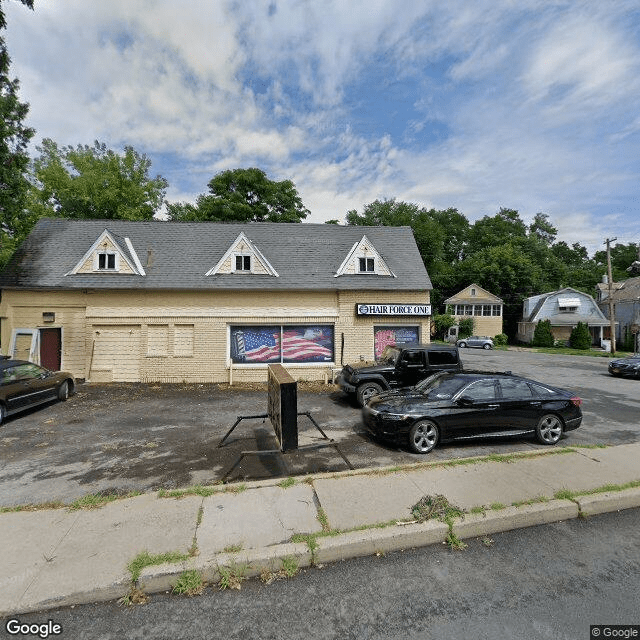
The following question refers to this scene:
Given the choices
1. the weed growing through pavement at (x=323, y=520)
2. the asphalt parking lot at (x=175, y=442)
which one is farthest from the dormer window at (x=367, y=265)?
the weed growing through pavement at (x=323, y=520)

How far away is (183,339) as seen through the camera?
49.8ft

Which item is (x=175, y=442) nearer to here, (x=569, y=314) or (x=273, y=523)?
(x=273, y=523)

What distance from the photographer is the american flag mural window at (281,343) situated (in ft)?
50.1

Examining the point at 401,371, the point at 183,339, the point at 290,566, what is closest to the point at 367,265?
the point at 401,371

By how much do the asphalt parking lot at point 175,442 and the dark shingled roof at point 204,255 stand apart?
5.17 meters

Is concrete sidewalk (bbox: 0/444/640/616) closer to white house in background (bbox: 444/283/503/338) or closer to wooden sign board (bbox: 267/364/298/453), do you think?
wooden sign board (bbox: 267/364/298/453)

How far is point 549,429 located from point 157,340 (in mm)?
14346

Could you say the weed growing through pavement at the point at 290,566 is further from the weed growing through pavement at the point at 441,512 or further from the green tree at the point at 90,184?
the green tree at the point at 90,184

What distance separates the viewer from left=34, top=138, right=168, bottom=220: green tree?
27.7m

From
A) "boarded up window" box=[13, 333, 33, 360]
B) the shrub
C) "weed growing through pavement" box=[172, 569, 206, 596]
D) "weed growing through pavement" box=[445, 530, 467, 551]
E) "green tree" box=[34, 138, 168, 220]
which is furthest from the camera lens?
the shrub

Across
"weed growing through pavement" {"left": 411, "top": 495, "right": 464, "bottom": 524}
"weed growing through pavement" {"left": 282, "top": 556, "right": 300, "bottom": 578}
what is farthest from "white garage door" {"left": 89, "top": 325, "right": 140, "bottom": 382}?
"weed growing through pavement" {"left": 411, "top": 495, "right": 464, "bottom": 524}

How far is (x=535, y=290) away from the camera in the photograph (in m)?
54.8

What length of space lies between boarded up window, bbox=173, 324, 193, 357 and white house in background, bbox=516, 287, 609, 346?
44.8 m

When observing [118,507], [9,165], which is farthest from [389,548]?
[9,165]
